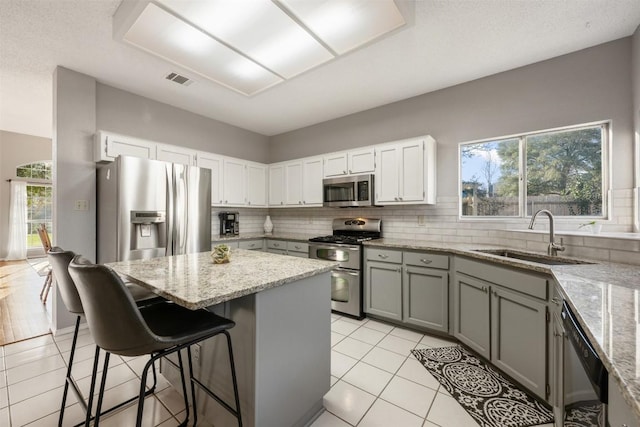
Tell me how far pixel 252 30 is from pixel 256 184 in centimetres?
301

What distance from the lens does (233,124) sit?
4.68m

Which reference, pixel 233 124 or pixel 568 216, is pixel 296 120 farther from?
pixel 568 216

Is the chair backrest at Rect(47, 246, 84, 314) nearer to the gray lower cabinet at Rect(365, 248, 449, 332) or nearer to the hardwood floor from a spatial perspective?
the hardwood floor

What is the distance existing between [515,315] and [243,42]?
280cm

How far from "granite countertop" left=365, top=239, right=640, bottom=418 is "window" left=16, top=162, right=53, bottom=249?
9760 mm

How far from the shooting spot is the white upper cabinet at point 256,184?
460cm

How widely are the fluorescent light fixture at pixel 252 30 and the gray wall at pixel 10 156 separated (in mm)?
6858

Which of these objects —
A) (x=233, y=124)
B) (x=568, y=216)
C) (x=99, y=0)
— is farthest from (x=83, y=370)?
(x=568, y=216)

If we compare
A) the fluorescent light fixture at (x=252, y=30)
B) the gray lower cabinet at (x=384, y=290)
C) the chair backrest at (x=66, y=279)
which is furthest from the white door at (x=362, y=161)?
the chair backrest at (x=66, y=279)

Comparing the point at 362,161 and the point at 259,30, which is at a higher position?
the point at 259,30

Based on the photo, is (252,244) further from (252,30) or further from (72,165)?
(252,30)

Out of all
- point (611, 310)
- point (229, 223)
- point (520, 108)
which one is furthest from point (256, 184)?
point (611, 310)

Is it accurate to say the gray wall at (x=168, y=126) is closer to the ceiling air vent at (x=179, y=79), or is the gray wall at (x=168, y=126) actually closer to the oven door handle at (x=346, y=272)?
the ceiling air vent at (x=179, y=79)

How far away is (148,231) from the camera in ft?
9.53
